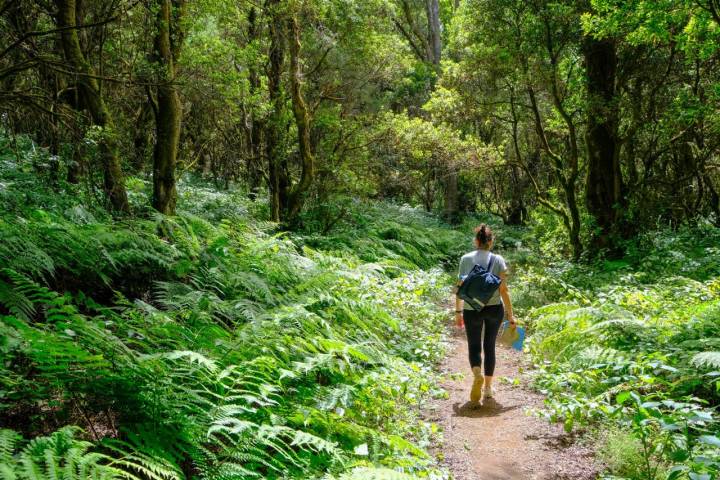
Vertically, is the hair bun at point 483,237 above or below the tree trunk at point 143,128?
below

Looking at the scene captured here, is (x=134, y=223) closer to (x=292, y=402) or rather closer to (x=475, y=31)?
(x=292, y=402)

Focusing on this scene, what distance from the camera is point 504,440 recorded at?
4324mm

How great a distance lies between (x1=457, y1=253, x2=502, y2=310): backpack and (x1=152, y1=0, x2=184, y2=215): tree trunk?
4638mm

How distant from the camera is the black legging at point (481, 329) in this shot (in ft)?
16.5

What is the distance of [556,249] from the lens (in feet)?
44.0

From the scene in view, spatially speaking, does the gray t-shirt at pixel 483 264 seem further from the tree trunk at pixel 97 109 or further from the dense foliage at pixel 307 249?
the tree trunk at pixel 97 109

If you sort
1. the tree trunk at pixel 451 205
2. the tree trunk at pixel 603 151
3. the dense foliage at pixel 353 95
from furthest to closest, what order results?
the tree trunk at pixel 451 205 → the tree trunk at pixel 603 151 → the dense foliage at pixel 353 95

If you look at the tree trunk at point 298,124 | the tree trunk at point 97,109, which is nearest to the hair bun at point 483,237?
the tree trunk at point 97,109

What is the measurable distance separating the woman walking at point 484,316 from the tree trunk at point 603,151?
7.20 metres

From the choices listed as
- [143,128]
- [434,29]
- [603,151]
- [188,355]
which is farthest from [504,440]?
[434,29]

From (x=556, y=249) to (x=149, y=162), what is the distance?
11.1m

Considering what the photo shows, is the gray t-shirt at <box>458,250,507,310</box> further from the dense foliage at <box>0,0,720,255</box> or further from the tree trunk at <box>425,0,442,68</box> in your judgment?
the tree trunk at <box>425,0,442,68</box>

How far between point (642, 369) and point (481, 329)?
5.31 ft

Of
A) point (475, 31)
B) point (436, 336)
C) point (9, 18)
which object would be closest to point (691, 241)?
point (475, 31)
